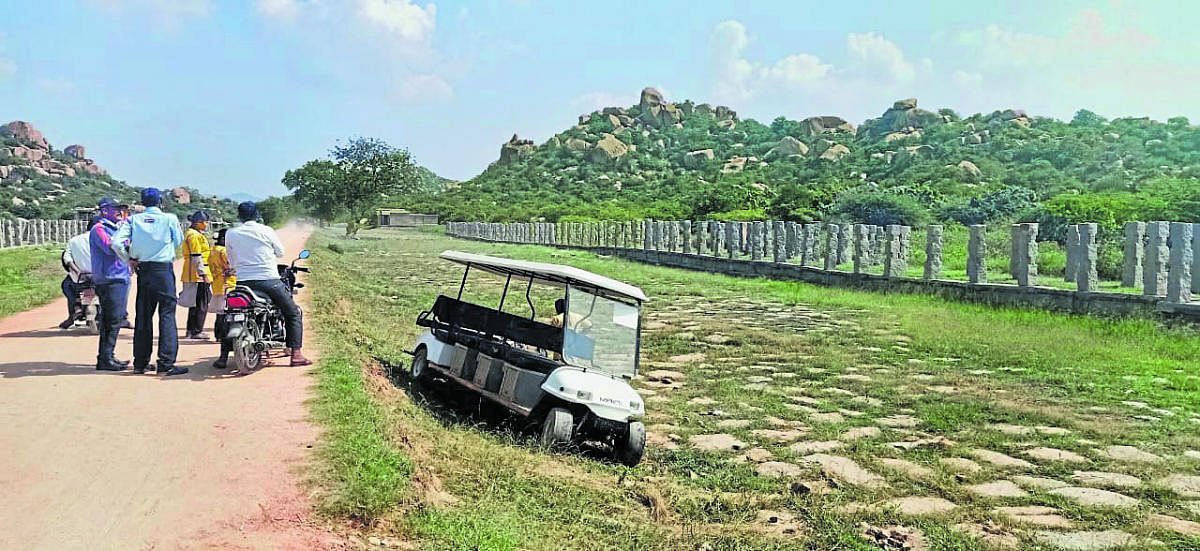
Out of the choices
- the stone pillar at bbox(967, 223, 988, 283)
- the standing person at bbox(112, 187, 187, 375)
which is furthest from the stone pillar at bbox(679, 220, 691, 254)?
the standing person at bbox(112, 187, 187, 375)

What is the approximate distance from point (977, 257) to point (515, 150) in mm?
125078

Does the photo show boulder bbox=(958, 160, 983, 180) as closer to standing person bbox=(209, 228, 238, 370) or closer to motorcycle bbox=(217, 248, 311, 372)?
standing person bbox=(209, 228, 238, 370)

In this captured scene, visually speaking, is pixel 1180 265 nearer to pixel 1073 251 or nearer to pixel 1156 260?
pixel 1156 260

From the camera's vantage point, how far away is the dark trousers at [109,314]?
25.4ft

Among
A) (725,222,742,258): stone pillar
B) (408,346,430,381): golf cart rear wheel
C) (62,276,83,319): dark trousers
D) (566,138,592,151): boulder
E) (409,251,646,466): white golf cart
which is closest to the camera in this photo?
(409,251,646,466): white golf cart

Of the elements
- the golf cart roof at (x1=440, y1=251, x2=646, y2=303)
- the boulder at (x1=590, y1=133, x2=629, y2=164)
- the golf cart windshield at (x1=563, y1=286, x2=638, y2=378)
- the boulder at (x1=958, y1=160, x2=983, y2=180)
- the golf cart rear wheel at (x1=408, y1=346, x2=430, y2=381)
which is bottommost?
the golf cart rear wheel at (x1=408, y1=346, x2=430, y2=381)

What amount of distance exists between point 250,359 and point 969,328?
8.91 metres

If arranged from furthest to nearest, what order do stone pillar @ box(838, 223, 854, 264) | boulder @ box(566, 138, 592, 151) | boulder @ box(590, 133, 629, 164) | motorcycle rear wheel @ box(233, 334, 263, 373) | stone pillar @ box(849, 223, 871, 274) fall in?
1. boulder @ box(566, 138, 592, 151)
2. boulder @ box(590, 133, 629, 164)
3. stone pillar @ box(838, 223, 854, 264)
4. stone pillar @ box(849, 223, 871, 274)
5. motorcycle rear wheel @ box(233, 334, 263, 373)

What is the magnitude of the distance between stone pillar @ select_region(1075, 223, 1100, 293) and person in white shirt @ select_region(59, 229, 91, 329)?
42.0ft

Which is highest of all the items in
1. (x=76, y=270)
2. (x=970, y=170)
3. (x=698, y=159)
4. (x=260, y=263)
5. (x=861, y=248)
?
(x=698, y=159)

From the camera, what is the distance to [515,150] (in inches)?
5472

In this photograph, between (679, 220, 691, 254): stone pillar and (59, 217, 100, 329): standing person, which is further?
(679, 220, 691, 254): stone pillar

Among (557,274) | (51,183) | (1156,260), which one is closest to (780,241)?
(1156,260)

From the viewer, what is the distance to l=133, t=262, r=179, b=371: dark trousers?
7672mm
